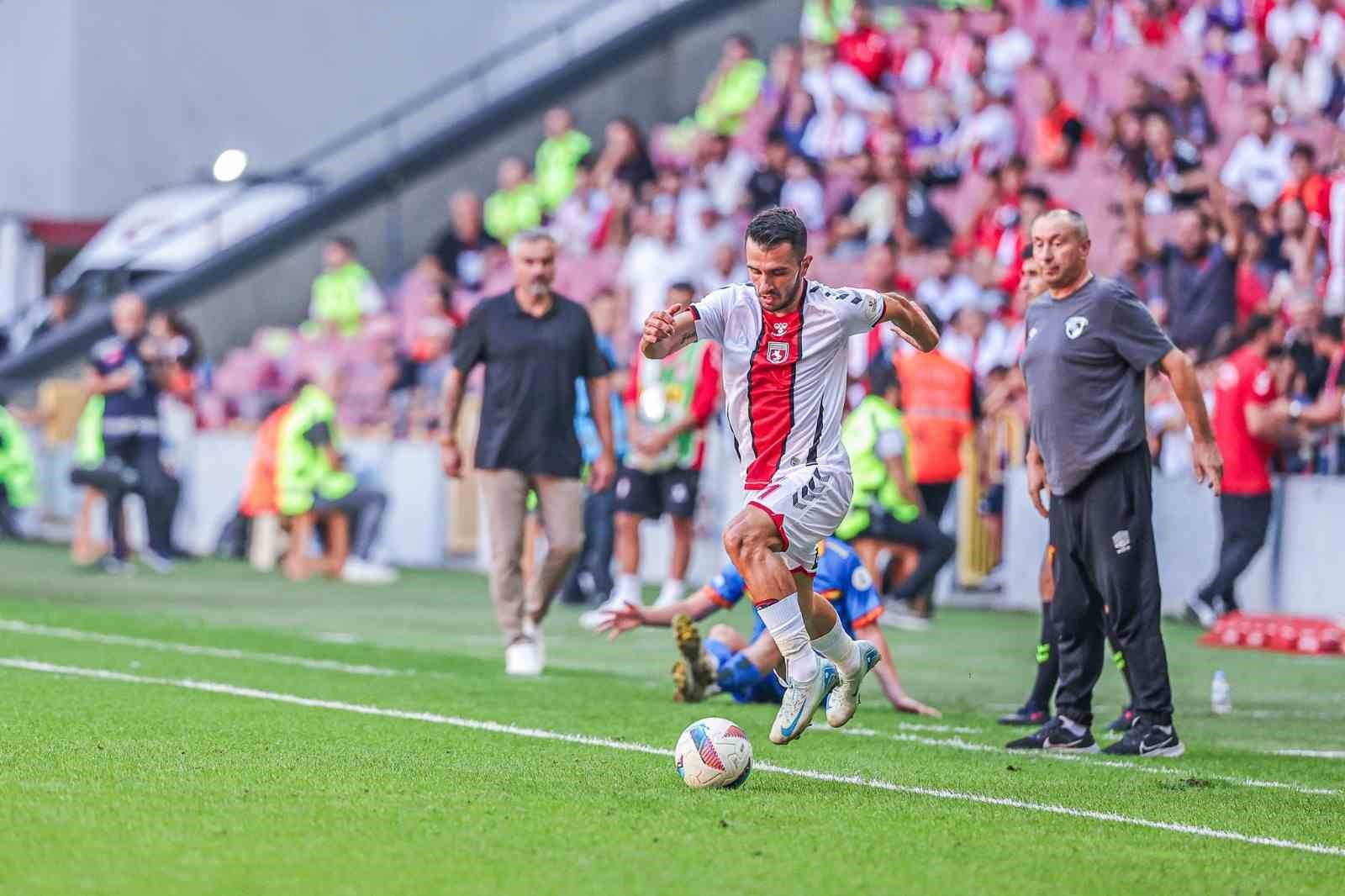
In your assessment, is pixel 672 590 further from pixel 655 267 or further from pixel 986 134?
pixel 986 134

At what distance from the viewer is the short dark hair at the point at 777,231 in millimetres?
7777


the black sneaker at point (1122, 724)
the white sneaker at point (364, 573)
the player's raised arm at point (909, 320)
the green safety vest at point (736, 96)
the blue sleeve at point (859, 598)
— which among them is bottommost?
the black sneaker at point (1122, 724)

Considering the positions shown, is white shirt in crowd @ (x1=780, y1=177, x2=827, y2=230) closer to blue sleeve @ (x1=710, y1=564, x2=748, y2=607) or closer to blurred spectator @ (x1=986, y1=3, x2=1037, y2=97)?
blurred spectator @ (x1=986, y1=3, x2=1037, y2=97)

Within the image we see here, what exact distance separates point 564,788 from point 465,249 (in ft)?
61.4

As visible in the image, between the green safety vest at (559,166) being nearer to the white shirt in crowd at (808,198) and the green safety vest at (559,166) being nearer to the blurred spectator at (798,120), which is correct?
the blurred spectator at (798,120)

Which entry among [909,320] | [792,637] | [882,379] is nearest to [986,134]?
[882,379]

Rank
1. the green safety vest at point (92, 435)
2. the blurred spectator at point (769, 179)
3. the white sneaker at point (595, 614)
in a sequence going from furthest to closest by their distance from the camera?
the blurred spectator at point (769, 179) → the green safety vest at point (92, 435) → the white sneaker at point (595, 614)

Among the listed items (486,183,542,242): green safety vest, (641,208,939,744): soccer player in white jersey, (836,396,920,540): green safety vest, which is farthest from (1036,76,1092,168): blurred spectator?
(641,208,939,744): soccer player in white jersey

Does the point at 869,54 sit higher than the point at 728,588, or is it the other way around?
the point at 869,54

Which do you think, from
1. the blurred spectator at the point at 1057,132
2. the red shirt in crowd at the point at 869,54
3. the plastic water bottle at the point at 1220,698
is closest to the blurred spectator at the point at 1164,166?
the blurred spectator at the point at 1057,132

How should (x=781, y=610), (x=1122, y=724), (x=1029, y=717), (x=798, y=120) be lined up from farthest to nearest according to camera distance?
(x=798, y=120) → (x=1029, y=717) → (x=1122, y=724) → (x=781, y=610)

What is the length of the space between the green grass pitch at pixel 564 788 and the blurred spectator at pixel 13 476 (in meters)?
Answer: 12.6

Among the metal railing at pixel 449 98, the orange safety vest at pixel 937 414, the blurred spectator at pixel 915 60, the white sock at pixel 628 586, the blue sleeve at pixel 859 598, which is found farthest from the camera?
the metal railing at pixel 449 98

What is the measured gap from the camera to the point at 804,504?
8.05 metres
